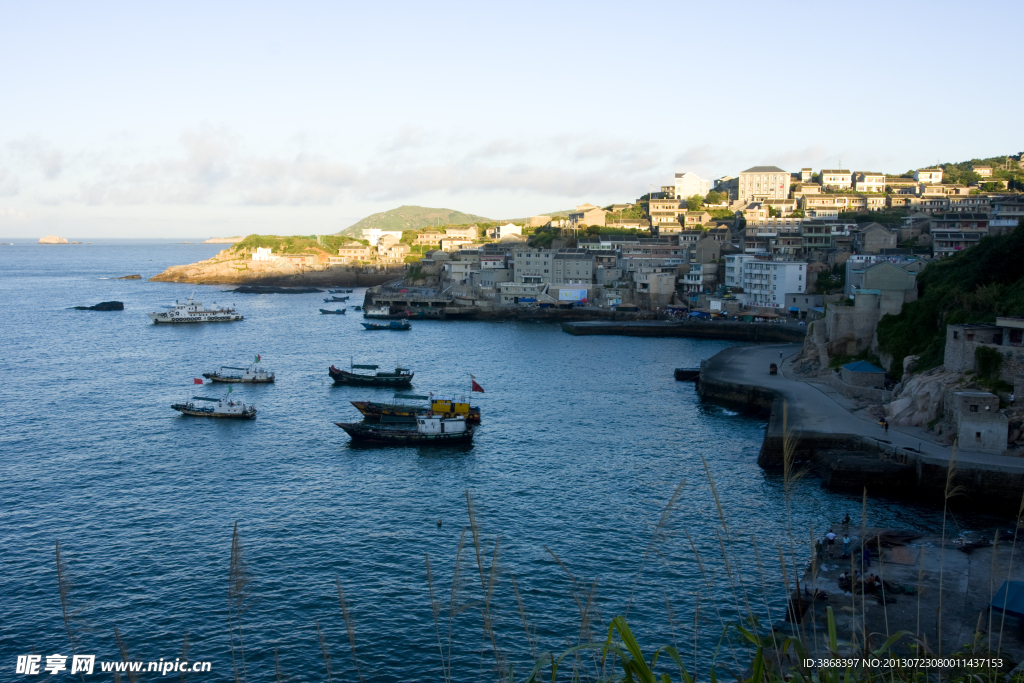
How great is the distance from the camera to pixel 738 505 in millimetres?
21797

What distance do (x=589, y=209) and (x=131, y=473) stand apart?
95582mm

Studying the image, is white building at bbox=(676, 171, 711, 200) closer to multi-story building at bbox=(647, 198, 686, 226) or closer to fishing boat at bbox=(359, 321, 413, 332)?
multi-story building at bbox=(647, 198, 686, 226)

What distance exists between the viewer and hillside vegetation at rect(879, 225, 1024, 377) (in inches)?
1150

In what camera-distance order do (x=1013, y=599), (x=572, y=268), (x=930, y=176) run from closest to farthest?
1. (x=1013, y=599)
2. (x=572, y=268)
3. (x=930, y=176)

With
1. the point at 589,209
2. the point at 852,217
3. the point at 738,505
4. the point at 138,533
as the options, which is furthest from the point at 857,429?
the point at 589,209

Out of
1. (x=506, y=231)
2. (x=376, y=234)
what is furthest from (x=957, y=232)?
(x=376, y=234)

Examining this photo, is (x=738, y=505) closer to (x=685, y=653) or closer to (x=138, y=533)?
(x=685, y=653)

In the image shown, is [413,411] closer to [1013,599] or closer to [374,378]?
[374,378]

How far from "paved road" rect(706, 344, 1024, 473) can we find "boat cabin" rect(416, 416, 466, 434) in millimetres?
12128

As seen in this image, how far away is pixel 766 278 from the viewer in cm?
6631

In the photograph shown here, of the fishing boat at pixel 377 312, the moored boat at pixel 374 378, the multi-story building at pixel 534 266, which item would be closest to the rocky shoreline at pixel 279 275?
the fishing boat at pixel 377 312

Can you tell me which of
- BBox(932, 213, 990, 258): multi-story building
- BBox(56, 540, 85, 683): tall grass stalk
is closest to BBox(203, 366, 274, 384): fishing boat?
BBox(56, 540, 85, 683): tall grass stalk

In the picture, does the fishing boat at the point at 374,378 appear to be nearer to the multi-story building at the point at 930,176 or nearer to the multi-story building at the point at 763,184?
the multi-story building at the point at 763,184

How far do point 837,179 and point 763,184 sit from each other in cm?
1046
